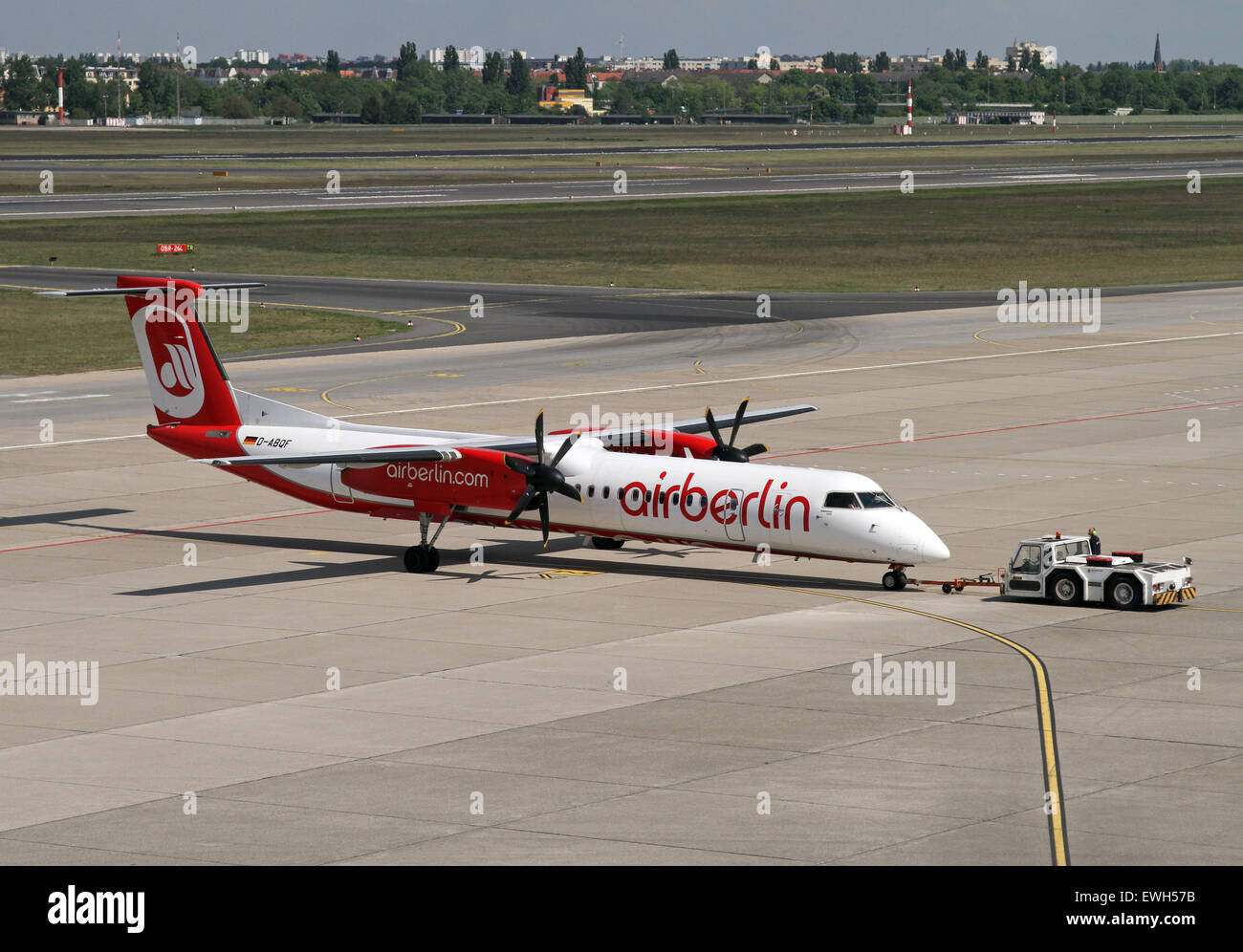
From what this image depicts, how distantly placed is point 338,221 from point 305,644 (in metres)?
119

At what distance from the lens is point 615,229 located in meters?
144

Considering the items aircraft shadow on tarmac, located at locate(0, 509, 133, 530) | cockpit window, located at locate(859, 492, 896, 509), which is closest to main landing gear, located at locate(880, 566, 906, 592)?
cockpit window, located at locate(859, 492, 896, 509)

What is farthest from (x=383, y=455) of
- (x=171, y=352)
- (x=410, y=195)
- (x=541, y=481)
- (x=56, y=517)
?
(x=410, y=195)

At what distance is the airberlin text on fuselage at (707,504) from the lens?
3866 centimetres

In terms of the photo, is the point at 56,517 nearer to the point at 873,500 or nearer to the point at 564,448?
the point at 564,448

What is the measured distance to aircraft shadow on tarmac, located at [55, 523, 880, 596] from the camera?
40375 mm

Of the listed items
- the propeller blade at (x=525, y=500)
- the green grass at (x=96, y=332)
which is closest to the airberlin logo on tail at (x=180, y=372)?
the propeller blade at (x=525, y=500)

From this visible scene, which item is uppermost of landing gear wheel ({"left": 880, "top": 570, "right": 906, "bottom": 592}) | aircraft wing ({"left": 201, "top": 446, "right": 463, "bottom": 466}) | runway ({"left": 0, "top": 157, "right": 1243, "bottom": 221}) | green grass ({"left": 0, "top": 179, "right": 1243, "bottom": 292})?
runway ({"left": 0, "top": 157, "right": 1243, "bottom": 221})

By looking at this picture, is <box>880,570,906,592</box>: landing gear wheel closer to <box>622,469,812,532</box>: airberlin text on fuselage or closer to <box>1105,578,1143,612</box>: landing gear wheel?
<box>622,469,812,532</box>: airberlin text on fuselage

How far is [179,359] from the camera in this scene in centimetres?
4569

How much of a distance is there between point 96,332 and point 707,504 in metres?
60.6

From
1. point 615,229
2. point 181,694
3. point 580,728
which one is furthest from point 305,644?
point 615,229

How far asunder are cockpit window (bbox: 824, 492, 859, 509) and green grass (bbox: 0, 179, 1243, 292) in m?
75.3

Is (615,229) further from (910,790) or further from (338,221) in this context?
(910,790)
